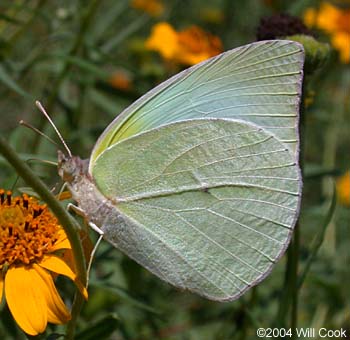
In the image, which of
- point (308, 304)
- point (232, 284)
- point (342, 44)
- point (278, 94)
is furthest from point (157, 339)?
point (342, 44)

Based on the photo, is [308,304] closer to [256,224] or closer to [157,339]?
[157,339]

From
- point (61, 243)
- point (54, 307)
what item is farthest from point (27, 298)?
point (61, 243)

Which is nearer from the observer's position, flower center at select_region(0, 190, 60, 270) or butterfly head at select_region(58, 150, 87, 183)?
flower center at select_region(0, 190, 60, 270)

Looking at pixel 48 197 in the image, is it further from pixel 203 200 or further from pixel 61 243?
pixel 203 200

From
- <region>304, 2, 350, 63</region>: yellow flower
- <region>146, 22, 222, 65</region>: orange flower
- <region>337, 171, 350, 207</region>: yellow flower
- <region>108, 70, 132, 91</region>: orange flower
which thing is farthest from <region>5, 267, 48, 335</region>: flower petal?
<region>337, 171, 350, 207</region>: yellow flower

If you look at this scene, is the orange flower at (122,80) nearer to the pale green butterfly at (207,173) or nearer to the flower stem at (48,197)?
the pale green butterfly at (207,173)

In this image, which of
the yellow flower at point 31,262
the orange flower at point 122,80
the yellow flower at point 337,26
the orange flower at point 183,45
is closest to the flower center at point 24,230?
the yellow flower at point 31,262

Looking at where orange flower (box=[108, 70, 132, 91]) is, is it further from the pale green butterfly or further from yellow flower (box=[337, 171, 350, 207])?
the pale green butterfly

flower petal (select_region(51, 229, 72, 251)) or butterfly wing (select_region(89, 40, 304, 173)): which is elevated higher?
butterfly wing (select_region(89, 40, 304, 173))

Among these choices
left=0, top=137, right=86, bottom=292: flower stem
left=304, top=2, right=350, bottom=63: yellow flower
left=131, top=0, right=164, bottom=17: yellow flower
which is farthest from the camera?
left=131, top=0, right=164, bottom=17: yellow flower
